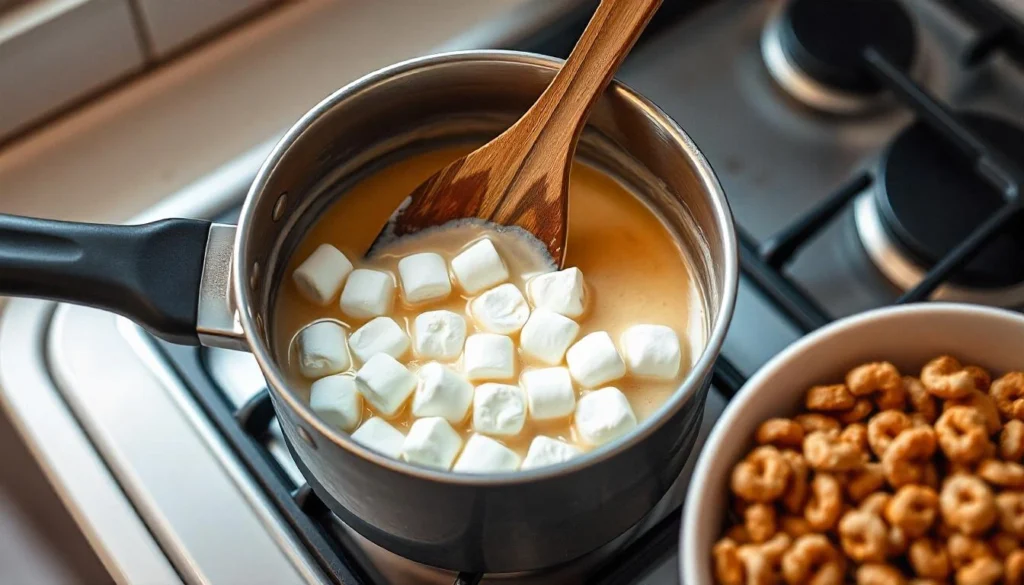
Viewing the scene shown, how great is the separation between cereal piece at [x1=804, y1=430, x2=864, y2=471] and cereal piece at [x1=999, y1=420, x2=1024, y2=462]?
81 mm

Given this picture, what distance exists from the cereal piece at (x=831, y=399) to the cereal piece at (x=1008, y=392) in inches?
3.3

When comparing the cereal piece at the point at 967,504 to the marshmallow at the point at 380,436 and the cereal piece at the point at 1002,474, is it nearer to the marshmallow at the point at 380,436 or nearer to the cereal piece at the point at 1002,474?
the cereal piece at the point at 1002,474

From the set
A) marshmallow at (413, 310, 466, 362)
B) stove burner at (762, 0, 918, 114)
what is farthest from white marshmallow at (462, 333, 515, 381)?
stove burner at (762, 0, 918, 114)

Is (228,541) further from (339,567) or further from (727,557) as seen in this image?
(727,557)

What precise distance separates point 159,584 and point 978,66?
2.62 ft

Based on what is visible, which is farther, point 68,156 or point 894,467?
point 68,156

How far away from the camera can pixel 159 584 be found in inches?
26.2

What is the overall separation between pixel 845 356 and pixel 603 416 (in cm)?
15

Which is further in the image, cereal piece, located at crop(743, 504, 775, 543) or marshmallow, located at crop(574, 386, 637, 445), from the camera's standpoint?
marshmallow, located at crop(574, 386, 637, 445)

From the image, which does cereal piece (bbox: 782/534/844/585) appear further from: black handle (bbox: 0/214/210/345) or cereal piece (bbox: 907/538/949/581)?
black handle (bbox: 0/214/210/345)

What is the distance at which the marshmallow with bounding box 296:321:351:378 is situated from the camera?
2.25ft

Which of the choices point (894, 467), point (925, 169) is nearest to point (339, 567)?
point (894, 467)

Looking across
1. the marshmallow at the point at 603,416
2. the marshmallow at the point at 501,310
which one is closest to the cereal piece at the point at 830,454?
the marshmallow at the point at 603,416

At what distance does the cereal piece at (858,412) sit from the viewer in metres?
0.58
